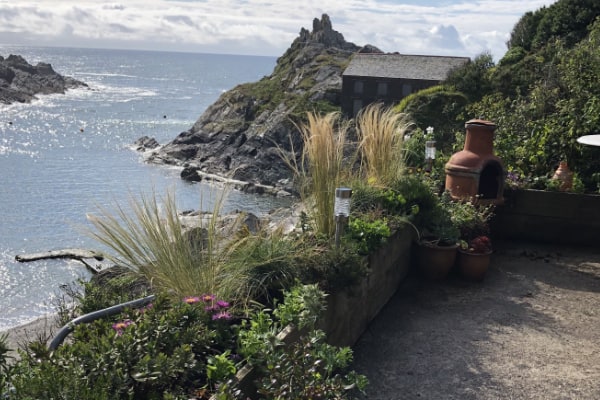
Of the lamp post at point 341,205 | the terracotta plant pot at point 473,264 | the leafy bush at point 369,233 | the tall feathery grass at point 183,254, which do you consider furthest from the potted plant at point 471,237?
the tall feathery grass at point 183,254

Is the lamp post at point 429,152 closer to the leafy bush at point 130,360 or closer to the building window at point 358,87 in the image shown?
the leafy bush at point 130,360

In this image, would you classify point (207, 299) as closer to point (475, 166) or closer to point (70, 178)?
point (475, 166)

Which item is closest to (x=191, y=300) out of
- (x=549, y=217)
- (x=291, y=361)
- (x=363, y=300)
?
(x=291, y=361)

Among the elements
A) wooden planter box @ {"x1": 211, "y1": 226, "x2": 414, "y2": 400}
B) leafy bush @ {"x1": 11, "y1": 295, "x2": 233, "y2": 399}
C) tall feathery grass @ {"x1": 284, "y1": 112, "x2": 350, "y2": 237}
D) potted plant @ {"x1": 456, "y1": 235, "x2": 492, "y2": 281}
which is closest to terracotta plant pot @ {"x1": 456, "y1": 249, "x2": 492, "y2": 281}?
potted plant @ {"x1": 456, "y1": 235, "x2": 492, "y2": 281}

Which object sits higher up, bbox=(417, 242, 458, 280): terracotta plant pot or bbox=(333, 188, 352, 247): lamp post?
bbox=(333, 188, 352, 247): lamp post

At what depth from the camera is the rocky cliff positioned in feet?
128

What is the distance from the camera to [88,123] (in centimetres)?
5950

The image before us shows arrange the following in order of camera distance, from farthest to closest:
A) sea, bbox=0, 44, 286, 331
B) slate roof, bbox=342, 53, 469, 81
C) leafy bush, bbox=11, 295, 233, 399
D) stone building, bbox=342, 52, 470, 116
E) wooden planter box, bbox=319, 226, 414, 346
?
1. slate roof, bbox=342, 53, 469, 81
2. stone building, bbox=342, 52, 470, 116
3. sea, bbox=0, 44, 286, 331
4. wooden planter box, bbox=319, 226, 414, 346
5. leafy bush, bbox=11, 295, 233, 399

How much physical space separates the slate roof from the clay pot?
3163 centimetres

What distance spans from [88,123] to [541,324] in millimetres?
60933

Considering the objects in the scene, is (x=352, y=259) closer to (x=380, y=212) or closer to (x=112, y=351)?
(x=380, y=212)

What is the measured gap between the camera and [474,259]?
5012 millimetres

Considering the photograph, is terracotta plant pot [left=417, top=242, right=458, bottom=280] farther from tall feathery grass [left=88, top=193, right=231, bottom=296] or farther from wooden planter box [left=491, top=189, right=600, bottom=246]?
tall feathery grass [left=88, top=193, right=231, bottom=296]

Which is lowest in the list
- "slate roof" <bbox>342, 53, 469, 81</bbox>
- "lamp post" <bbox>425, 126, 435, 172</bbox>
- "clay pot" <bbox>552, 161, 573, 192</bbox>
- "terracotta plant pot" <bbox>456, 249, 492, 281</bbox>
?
"terracotta plant pot" <bbox>456, 249, 492, 281</bbox>
